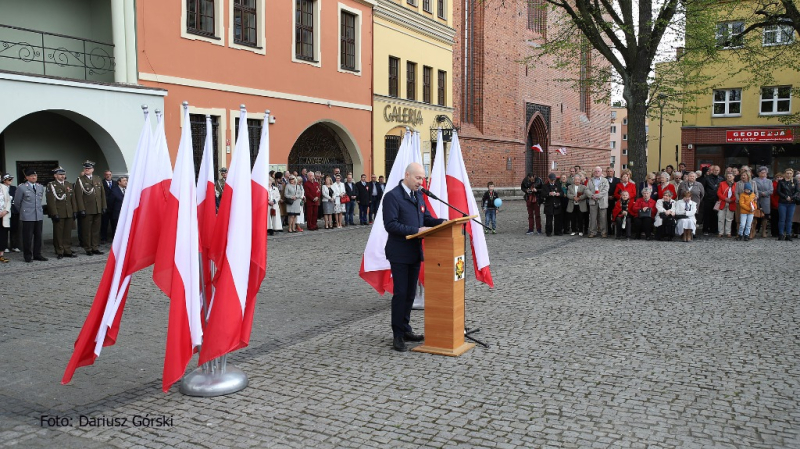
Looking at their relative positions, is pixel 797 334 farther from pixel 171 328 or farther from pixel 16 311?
pixel 16 311

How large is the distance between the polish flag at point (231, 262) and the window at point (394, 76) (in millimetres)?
23399

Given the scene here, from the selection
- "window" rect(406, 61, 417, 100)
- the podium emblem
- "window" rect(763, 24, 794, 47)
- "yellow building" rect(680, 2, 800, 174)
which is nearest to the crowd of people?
"window" rect(763, 24, 794, 47)

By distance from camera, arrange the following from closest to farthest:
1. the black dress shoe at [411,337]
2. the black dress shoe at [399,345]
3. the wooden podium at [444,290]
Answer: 1. the wooden podium at [444,290]
2. the black dress shoe at [399,345]
3. the black dress shoe at [411,337]

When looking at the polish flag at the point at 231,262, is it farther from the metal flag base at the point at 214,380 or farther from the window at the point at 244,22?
the window at the point at 244,22

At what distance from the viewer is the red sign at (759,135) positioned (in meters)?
38.8

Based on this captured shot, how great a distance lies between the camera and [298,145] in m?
25.2

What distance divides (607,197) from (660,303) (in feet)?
31.4

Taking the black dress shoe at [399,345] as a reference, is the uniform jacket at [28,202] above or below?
above

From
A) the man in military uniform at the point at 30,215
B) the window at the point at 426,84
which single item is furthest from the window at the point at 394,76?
the man in military uniform at the point at 30,215

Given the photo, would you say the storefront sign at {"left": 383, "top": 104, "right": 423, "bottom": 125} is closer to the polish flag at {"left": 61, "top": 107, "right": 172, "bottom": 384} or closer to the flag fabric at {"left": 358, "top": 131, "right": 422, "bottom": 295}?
the flag fabric at {"left": 358, "top": 131, "right": 422, "bottom": 295}

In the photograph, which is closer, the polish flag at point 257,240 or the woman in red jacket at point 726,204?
A: the polish flag at point 257,240

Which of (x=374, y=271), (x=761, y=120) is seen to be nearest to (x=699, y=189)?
(x=374, y=271)

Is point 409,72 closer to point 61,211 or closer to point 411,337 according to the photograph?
point 61,211

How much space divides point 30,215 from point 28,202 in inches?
10.9
